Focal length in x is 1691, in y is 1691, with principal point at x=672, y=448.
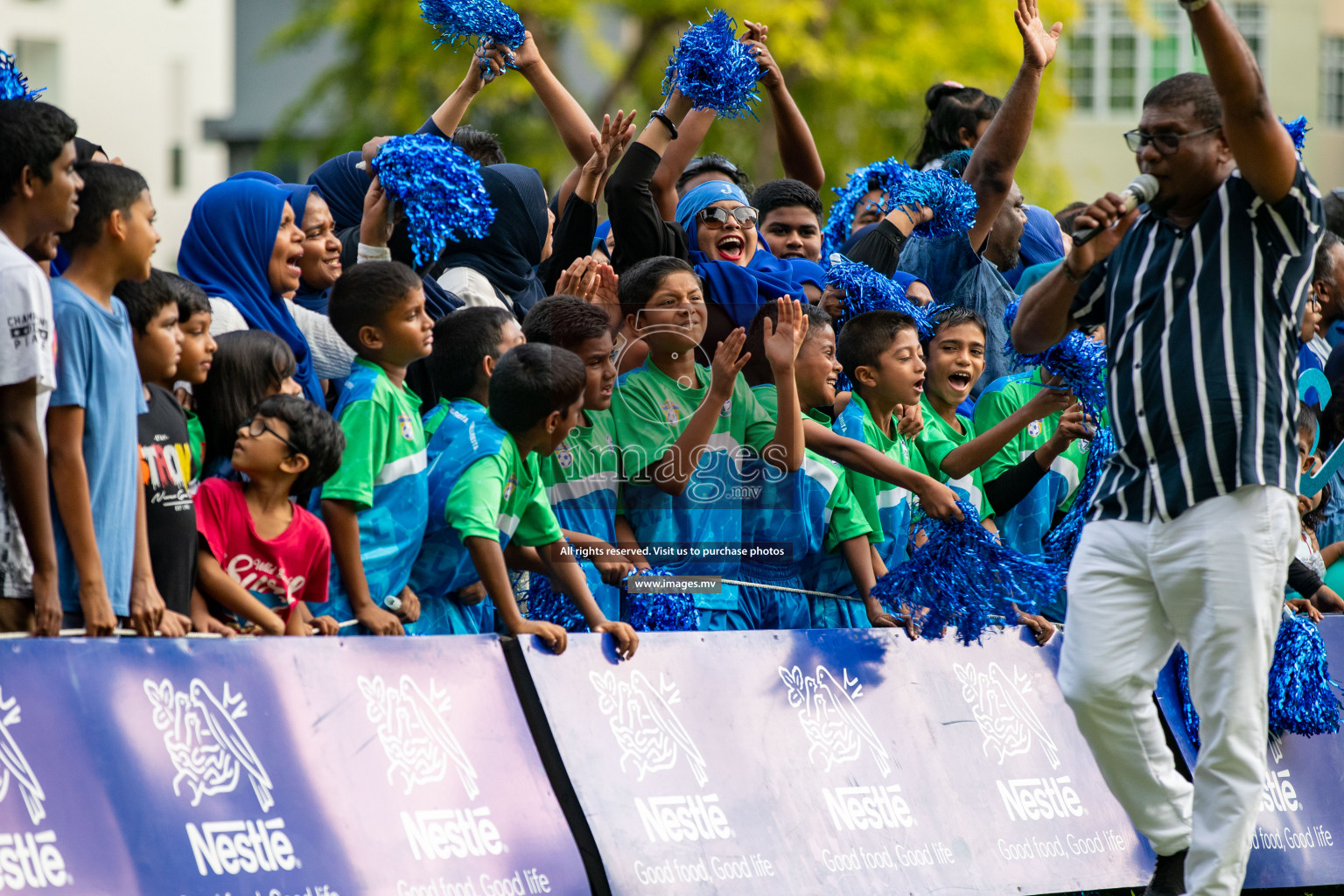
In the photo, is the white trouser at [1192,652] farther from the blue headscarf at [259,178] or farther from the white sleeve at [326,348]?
the blue headscarf at [259,178]

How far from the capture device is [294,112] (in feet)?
82.7

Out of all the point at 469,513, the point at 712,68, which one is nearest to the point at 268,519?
the point at 469,513

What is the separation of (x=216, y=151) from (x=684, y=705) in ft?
98.6

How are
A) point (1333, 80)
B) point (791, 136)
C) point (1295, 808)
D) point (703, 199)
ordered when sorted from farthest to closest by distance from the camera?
point (1333, 80), point (791, 136), point (703, 199), point (1295, 808)

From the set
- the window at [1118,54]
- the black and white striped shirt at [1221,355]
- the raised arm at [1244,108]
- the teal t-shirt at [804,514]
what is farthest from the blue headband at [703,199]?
the window at [1118,54]

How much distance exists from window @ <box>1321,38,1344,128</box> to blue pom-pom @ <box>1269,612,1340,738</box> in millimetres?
28701

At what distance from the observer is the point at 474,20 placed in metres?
6.37

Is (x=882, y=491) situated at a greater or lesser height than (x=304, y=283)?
lesser

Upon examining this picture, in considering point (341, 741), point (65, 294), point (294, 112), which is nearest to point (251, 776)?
point (341, 741)

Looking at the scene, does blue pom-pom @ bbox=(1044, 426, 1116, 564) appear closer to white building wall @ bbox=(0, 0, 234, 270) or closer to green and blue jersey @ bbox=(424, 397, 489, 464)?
green and blue jersey @ bbox=(424, 397, 489, 464)

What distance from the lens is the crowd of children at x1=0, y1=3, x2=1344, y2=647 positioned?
423 cm

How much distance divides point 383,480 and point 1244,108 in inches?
103

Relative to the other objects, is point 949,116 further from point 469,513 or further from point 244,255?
point 469,513

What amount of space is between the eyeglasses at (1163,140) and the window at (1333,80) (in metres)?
30.2
